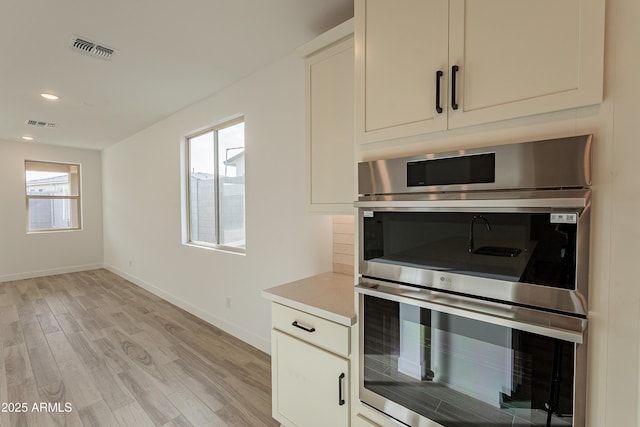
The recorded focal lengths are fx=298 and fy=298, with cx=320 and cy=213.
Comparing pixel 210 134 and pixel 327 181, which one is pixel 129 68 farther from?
pixel 327 181

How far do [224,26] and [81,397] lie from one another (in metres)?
2.93

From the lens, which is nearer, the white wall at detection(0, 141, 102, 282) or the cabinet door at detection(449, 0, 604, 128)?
the cabinet door at detection(449, 0, 604, 128)

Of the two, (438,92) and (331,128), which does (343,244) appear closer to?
(331,128)

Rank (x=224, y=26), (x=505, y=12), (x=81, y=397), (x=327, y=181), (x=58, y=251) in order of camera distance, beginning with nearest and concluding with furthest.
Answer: (x=505, y=12)
(x=327, y=181)
(x=224, y=26)
(x=81, y=397)
(x=58, y=251)

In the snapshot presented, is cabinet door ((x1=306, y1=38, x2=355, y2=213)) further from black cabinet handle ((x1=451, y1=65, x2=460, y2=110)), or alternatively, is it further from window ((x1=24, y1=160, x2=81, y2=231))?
window ((x1=24, y1=160, x2=81, y2=231))

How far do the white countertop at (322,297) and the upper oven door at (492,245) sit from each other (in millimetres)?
296

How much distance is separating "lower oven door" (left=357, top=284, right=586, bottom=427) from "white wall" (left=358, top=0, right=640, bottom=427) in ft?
0.19

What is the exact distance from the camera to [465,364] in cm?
107

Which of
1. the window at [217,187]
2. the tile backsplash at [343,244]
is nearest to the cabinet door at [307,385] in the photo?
the tile backsplash at [343,244]

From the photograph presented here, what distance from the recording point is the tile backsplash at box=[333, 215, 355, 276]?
7.10ft

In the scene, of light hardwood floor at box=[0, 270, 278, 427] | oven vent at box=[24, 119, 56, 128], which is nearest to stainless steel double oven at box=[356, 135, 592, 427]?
light hardwood floor at box=[0, 270, 278, 427]

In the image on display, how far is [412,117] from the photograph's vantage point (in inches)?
47.0

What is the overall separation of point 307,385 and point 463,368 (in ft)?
2.82

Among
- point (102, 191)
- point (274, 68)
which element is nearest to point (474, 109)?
point (274, 68)
